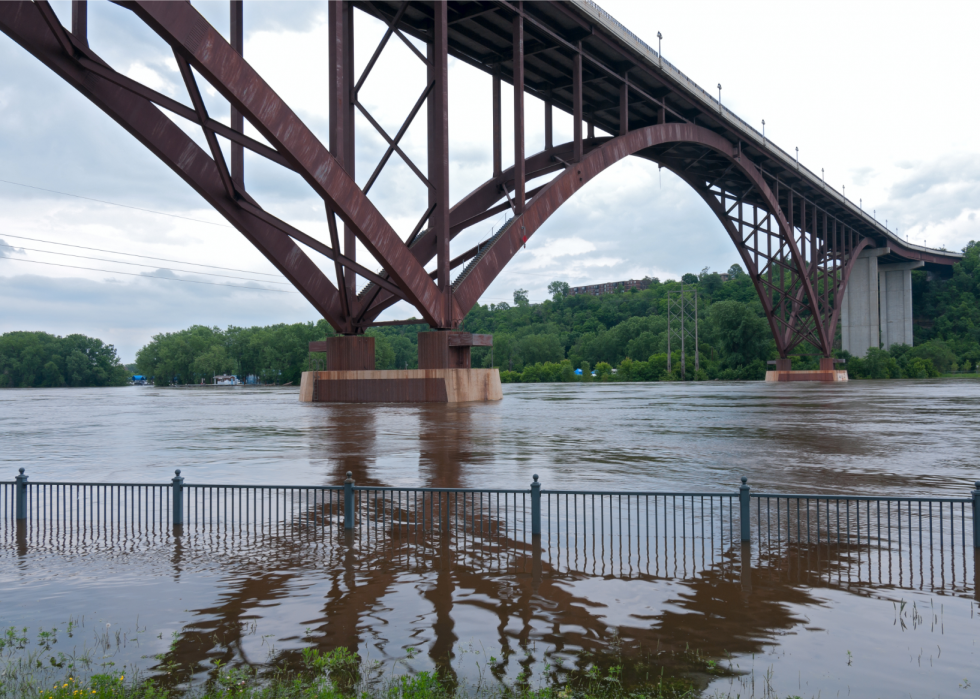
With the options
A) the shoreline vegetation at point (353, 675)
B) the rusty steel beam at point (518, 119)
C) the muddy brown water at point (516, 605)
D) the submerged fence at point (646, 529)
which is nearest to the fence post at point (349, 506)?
the submerged fence at point (646, 529)

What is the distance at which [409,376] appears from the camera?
35.2 meters

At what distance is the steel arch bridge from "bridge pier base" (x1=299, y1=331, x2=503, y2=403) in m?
1.14

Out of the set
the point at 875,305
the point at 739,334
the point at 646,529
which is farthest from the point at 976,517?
the point at 875,305

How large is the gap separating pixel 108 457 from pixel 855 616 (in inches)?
628

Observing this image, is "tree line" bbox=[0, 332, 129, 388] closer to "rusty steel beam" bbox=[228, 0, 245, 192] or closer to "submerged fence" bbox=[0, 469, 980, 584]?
"rusty steel beam" bbox=[228, 0, 245, 192]

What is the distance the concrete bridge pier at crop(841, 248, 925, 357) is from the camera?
9738cm

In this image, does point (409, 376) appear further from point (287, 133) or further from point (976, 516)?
point (976, 516)

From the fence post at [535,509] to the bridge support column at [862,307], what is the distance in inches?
4009

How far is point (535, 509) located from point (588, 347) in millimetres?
132619

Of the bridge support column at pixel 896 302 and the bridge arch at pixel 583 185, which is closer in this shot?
the bridge arch at pixel 583 185

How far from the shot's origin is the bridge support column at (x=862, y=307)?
9675 cm

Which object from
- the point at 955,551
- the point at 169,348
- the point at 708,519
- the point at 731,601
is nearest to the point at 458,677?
the point at 731,601

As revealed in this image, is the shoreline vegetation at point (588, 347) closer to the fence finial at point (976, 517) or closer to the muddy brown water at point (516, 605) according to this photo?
the muddy brown water at point (516, 605)

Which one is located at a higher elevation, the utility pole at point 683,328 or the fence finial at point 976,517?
the utility pole at point 683,328
